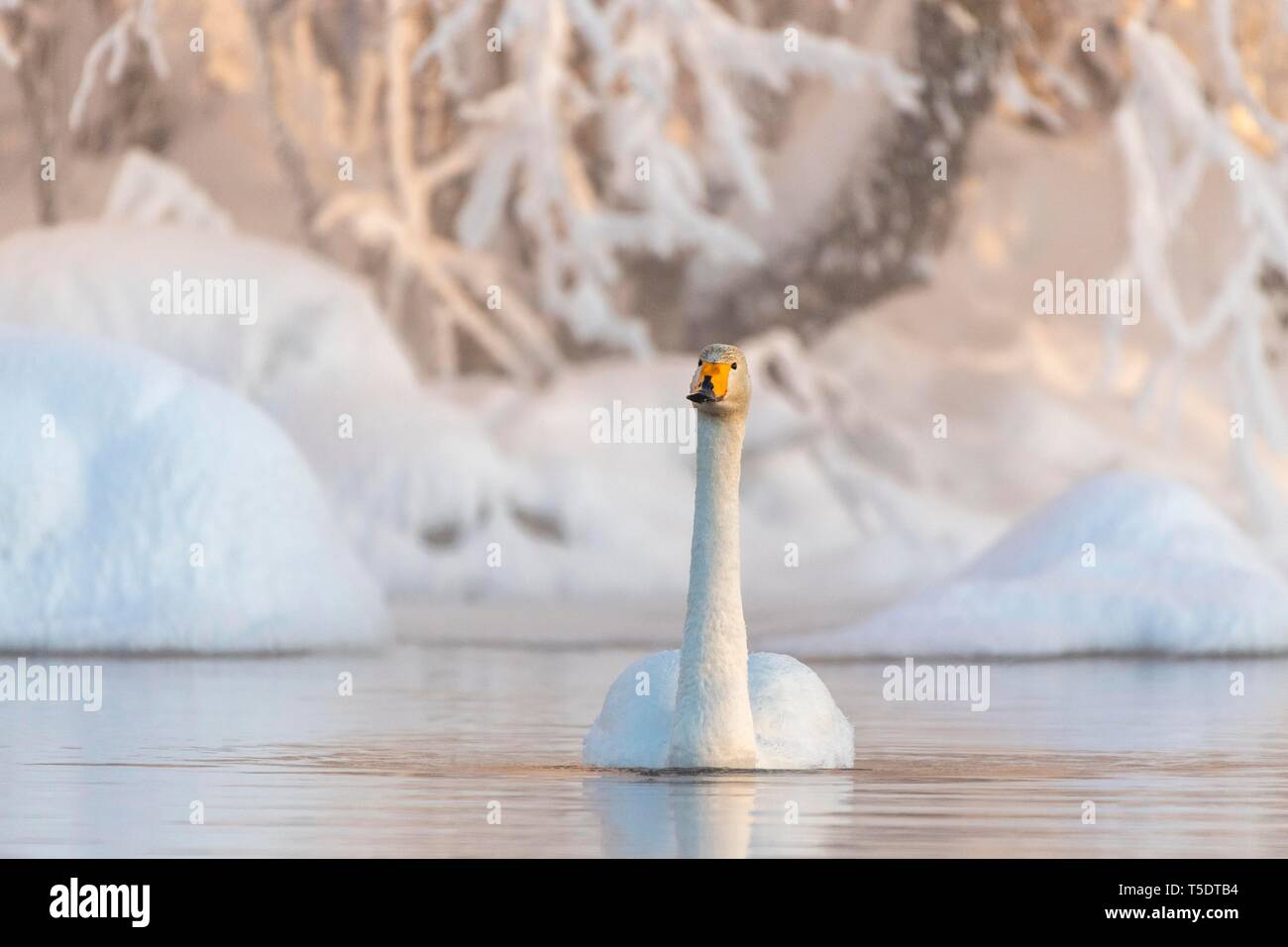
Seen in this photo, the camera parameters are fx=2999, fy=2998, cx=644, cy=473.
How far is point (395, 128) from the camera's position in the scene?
97.2 ft

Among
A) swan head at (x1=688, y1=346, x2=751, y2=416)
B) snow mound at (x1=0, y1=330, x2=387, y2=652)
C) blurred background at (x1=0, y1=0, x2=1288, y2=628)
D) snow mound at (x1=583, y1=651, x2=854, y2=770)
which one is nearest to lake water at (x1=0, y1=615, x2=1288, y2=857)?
snow mound at (x1=583, y1=651, x2=854, y2=770)

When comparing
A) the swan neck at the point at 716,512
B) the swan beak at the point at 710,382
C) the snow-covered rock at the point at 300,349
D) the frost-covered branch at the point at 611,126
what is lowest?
the swan neck at the point at 716,512

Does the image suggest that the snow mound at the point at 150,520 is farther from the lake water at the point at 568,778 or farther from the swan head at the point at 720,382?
the swan head at the point at 720,382

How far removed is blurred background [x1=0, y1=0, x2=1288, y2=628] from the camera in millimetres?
26500

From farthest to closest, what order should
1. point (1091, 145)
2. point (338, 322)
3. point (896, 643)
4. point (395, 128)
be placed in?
point (1091, 145) < point (395, 128) < point (338, 322) < point (896, 643)

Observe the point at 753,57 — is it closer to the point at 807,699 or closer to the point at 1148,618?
the point at 1148,618

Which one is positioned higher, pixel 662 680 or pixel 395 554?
pixel 395 554

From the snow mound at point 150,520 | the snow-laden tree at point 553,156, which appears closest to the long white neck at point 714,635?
the snow mound at point 150,520

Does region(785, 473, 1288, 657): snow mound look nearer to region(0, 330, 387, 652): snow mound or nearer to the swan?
region(0, 330, 387, 652): snow mound

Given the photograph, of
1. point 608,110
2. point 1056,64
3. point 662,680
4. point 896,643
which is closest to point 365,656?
point 896,643

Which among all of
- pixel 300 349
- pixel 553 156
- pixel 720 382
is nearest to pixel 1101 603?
pixel 720 382

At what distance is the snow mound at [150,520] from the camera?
729 inches

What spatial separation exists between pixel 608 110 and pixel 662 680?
18.0 meters
